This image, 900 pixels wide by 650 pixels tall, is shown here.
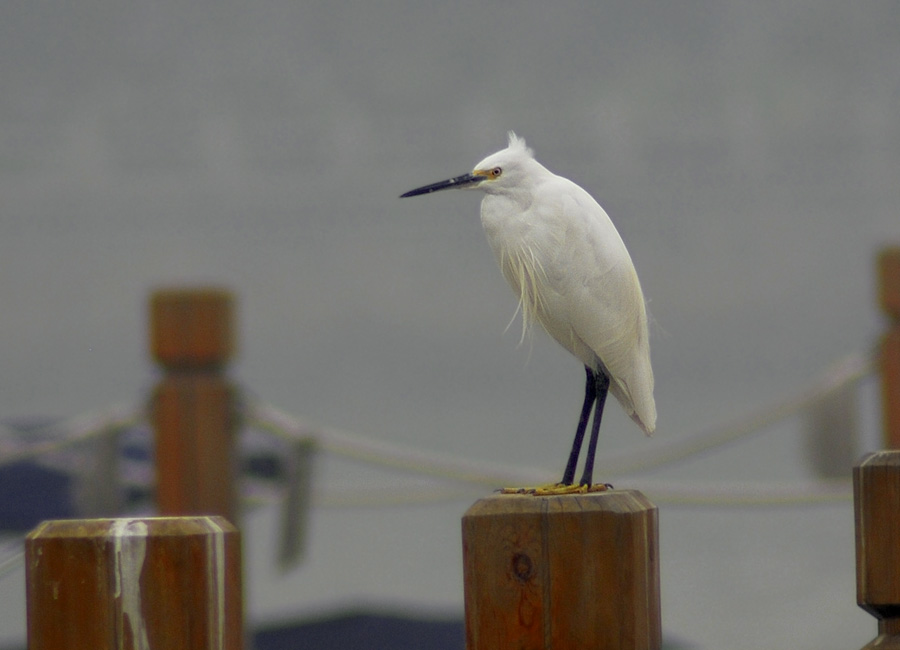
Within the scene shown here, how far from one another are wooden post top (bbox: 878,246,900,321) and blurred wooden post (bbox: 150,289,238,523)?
8.18ft

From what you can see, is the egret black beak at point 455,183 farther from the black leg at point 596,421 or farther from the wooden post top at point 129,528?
the wooden post top at point 129,528

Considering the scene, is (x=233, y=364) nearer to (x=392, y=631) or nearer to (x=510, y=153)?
(x=510, y=153)

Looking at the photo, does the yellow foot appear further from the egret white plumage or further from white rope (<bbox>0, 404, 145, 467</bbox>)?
white rope (<bbox>0, 404, 145, 467</bbox>)

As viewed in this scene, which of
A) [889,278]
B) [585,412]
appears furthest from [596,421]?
[889,278]

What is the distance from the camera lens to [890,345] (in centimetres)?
453

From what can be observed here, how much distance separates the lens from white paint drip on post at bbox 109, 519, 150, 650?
1185 millimetres

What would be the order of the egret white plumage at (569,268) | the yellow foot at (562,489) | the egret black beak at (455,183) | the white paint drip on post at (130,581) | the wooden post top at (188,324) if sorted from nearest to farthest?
the white paint drip on post at (130,581) → the yellow foot at (562,489) → the egret white plumage at (569,268) → the egret black beak at (455,183) → the wooden post top at (188,324)

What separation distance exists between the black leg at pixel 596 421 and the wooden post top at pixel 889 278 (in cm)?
266

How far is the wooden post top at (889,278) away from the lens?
4418 millimetres

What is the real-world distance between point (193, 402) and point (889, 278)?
2653mm

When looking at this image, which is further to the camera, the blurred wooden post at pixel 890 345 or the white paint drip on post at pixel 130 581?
the blurred wooden post at pixel 890 345

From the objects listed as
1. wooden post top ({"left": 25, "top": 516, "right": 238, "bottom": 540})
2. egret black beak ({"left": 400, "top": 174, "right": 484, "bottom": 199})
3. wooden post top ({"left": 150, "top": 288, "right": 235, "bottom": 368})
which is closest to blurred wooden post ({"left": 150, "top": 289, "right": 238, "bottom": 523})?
wooden post top ({"left": 150, "top": 288, "right": 235, "bottom": 368})

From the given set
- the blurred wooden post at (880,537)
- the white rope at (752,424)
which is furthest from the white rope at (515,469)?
the blurred wooden post at (880,537)

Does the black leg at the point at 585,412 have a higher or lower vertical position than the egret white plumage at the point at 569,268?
lower
